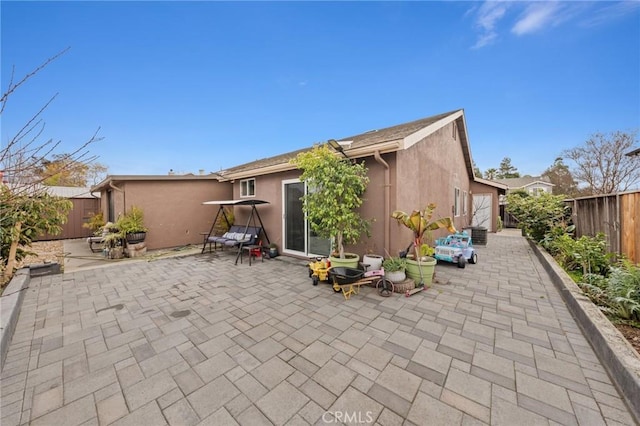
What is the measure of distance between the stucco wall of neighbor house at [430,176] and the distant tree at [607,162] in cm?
1616

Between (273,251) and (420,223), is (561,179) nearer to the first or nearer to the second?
(420,223)

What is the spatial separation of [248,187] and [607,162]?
2677 cm

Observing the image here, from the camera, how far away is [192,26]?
732 centimetres

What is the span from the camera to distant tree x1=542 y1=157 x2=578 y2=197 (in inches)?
861

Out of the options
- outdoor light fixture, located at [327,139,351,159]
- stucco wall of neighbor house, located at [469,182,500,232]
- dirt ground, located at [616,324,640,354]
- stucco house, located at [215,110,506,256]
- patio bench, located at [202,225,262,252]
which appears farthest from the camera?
stucco wall of neighbor house, located at [469,182,500,232]

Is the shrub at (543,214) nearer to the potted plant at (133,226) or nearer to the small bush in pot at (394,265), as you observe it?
the small bush in pot at (394,265)

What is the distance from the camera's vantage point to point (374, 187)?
5.44 m

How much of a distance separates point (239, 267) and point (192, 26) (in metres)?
7.66

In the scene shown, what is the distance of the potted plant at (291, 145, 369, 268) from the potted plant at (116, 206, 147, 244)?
20.9 ft

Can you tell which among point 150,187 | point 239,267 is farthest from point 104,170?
point 239,267

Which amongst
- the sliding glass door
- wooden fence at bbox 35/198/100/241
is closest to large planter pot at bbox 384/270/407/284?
the sliding glass door

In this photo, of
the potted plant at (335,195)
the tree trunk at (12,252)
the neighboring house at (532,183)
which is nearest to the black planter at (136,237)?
the tree trunk at (12,252)

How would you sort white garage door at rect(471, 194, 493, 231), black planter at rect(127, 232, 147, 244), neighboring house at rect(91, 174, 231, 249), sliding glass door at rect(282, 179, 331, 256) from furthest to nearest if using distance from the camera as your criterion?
white garage door at rect(471, 194, 493, 231), neighboring house at rect(91, 174, 231, 249), black planter at rect(127, 232, 147, 244), sliding glass door at rect(282, 179, 331, 256)

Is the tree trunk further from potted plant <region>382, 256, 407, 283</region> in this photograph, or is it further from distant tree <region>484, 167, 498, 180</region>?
distant tree <region>484, 167, 498, 180</region>
